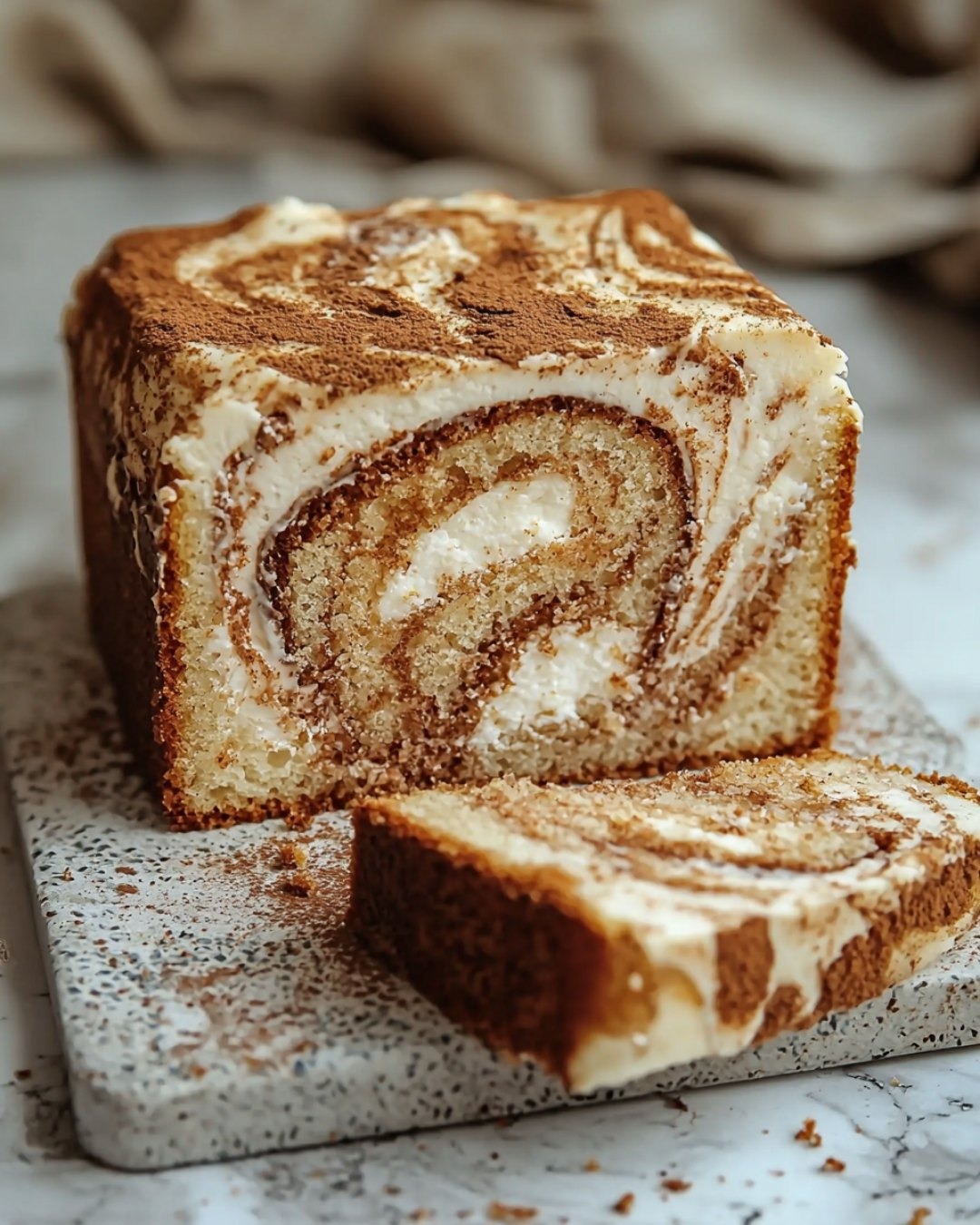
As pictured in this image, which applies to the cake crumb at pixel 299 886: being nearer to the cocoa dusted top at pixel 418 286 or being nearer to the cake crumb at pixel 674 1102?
the cake crumb at pixel 674 1102

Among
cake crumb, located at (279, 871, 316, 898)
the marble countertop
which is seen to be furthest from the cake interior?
the marble countertop

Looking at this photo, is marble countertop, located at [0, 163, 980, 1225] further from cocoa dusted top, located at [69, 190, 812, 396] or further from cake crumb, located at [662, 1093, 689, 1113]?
cocoa dusted top, located at [69, 190, 812, 396]

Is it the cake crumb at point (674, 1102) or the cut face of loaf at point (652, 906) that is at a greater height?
the cut face of loaf at point (652, 906)

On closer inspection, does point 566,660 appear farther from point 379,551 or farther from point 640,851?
point 640,851

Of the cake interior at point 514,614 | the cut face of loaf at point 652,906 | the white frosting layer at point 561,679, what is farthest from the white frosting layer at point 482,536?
the cut face of loaf at point 652,906

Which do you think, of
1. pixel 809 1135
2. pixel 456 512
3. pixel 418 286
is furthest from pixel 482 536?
pixel 809 1135

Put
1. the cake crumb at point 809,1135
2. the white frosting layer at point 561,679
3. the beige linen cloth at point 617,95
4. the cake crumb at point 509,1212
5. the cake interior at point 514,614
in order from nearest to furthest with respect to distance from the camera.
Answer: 1. the cake crumb at point 509,1212
2. the cake crumb at point 809,1135
3. the cake interior at point 514,614
4. the white frosting layer at point 561,679
5. the beige linen cloth at point 617,95
